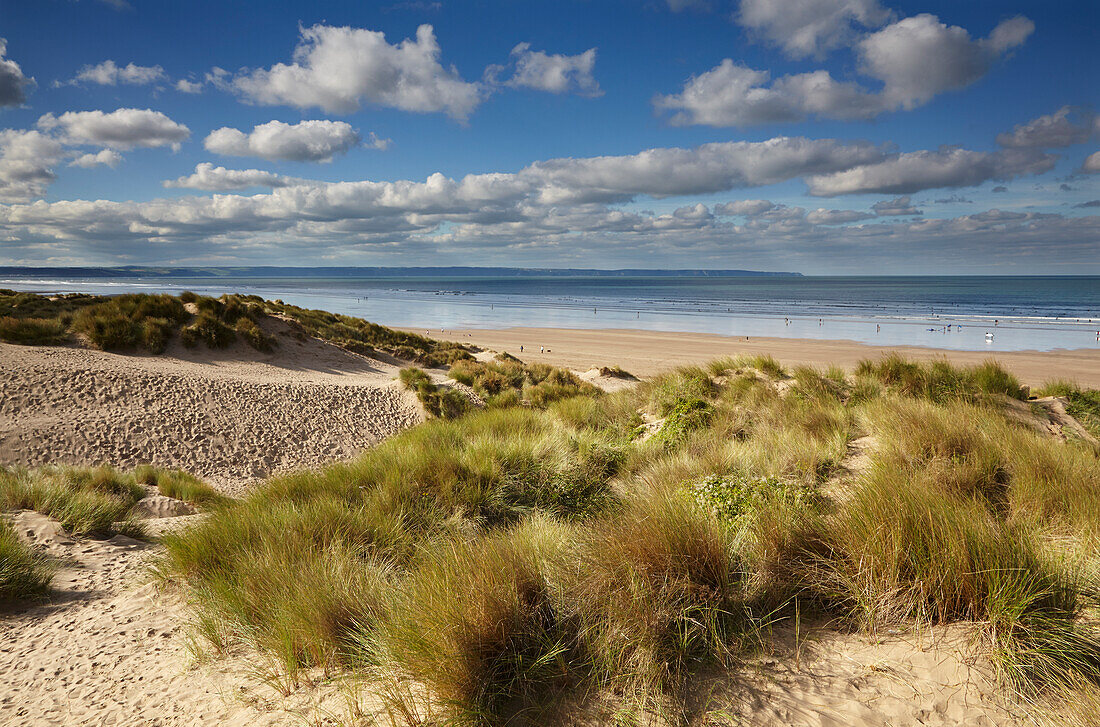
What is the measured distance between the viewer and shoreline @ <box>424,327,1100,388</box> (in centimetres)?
2152

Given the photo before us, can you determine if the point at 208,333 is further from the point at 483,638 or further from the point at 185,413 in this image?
the point at 483,638

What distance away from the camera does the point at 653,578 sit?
3076 millimetres

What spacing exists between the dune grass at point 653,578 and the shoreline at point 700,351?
13043 mm

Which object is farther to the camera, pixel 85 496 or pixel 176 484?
pixel 176 484

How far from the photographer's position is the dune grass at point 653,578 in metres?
2.65

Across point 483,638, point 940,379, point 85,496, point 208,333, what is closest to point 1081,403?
point 940,379

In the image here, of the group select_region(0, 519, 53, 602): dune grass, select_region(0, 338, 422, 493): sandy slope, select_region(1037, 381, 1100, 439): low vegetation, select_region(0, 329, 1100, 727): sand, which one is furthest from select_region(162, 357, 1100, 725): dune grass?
select_region(0, 338, 422, 493): sandy slope

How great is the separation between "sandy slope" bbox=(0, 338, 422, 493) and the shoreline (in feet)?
38.5

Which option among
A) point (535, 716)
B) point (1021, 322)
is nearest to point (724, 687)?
point (535, 716)

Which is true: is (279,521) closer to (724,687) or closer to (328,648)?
(328,648)

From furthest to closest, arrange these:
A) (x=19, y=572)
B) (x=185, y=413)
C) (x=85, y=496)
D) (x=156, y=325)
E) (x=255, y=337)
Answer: (x=255, y=337), (x=156, y=325), (x=185, y=413), (x=85, y=496), (x=19, y=572)

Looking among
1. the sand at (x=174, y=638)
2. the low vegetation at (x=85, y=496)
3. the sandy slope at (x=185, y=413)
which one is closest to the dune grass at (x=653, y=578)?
the sand at (x=174, y=638)

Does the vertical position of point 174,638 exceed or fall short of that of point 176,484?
it exceeds it

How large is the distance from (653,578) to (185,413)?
41.4 feet
